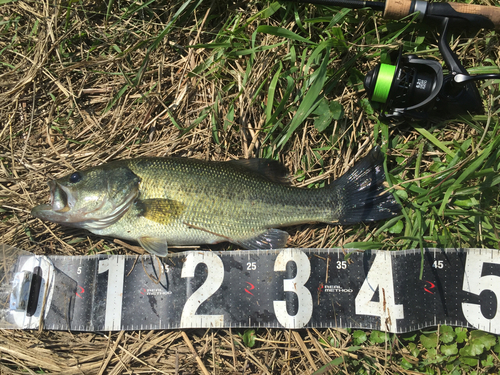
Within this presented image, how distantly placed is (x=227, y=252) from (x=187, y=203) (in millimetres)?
661

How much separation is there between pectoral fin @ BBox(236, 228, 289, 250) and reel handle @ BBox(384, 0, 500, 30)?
2420 mm

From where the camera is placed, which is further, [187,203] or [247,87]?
[247,87]

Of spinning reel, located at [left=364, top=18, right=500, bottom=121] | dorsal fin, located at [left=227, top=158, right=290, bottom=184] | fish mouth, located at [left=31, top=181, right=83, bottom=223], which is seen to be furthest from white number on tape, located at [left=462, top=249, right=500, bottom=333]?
fish mouth, located at [left=31, top=181, right=83, bottom=223]

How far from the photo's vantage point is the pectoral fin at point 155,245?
2.86 metres

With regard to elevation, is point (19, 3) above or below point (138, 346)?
above

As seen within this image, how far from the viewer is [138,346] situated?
2.96 meters

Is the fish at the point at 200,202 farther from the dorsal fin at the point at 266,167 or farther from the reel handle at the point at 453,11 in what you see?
the reel handle at the point at 453,11

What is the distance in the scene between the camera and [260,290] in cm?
289

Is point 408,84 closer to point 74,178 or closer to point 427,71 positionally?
point 427,71

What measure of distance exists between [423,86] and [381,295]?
2003 millimetres

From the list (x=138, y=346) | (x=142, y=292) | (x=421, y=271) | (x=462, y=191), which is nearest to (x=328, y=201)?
(x=421, y=271)

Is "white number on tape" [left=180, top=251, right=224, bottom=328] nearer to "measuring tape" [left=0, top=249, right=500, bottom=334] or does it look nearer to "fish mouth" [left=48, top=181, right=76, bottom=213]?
"measuring tape" [left=0, top=249, right=500, bottom=334]

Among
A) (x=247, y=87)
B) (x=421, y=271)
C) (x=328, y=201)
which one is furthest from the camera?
(x=247, y=87)

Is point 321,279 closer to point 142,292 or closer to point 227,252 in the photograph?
point 227,252
